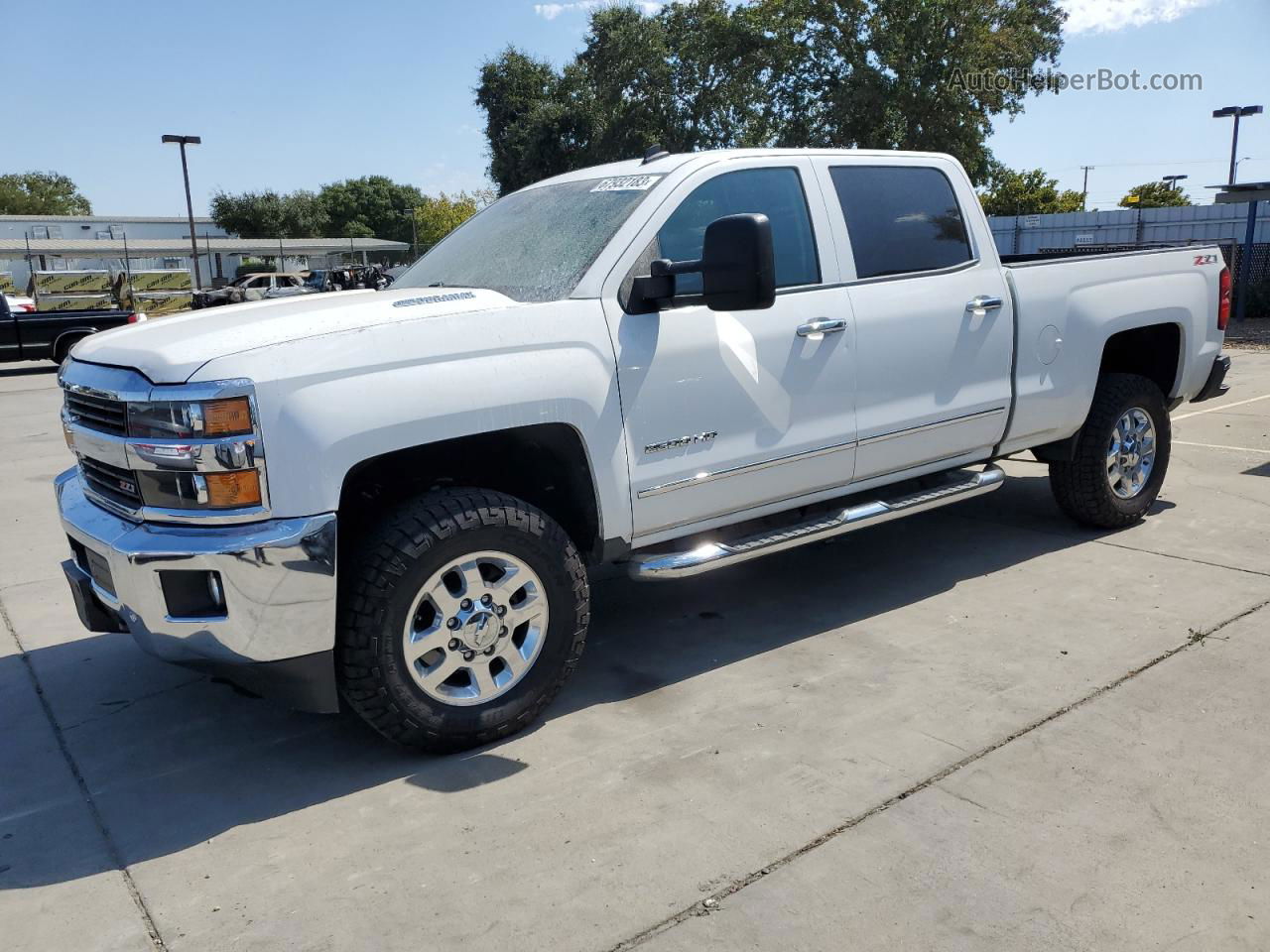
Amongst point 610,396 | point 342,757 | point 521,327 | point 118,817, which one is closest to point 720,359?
point 610,396

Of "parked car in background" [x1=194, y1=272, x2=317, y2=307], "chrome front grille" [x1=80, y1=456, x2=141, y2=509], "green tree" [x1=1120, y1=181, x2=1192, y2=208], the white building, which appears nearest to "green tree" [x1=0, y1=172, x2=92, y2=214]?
the white building

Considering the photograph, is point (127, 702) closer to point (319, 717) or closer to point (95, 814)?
point (319, 717)

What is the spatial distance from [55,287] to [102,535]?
165 ft

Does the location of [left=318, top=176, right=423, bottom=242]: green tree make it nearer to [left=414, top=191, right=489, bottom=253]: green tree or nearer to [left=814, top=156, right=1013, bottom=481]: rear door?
[left=414, top=191, right=489, bottom=253]: green tree

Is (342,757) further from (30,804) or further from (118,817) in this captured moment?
(30,804)

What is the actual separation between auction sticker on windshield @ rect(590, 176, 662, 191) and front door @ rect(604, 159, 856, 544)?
15 cm

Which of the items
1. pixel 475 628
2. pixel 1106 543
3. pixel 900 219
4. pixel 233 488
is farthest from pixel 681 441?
pixel 1106 543

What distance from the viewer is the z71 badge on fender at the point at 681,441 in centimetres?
376

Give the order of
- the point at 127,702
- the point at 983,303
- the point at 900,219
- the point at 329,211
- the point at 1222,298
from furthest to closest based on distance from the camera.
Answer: the point at 329,211 < the point at 1222,298 < the point at 983,303 < the point at 900,219 < the point at 127,702

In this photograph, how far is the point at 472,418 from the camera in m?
3.33

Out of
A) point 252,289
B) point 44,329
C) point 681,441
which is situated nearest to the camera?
point 681,441

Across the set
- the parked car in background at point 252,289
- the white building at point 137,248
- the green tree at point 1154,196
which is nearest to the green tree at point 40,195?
the white building at point 137,248

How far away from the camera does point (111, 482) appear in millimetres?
3396

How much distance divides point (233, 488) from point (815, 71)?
2604cm
